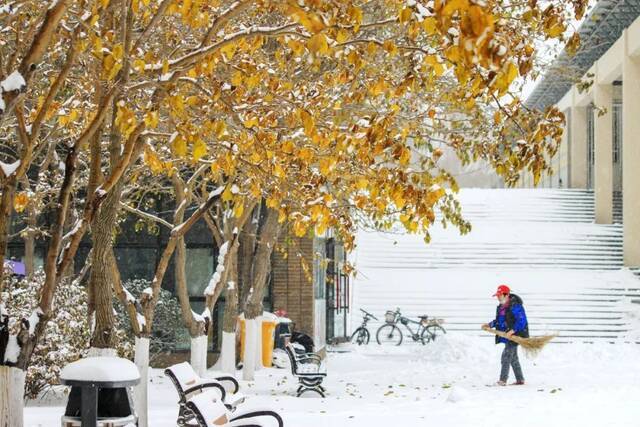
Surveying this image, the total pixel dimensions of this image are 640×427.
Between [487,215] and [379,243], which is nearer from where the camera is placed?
[379,243]

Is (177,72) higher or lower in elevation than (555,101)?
lower

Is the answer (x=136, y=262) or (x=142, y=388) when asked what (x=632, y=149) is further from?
(x=142, y=388)

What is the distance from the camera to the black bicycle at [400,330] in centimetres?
2730

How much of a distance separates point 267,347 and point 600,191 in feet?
82.1

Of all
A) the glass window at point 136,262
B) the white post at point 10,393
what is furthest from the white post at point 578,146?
the white post at point 10,393

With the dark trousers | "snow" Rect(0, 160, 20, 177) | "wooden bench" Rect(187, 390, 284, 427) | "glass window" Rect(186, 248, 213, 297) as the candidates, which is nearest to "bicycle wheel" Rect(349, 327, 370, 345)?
"glass window" Rect(186, 248, 213, 297)

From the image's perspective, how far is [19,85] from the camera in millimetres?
7199

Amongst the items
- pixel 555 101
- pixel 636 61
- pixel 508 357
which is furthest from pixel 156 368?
pixel 555 101

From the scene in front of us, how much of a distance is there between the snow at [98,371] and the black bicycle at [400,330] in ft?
64.0

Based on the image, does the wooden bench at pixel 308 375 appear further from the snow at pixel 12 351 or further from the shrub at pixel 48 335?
the snow at pixel 12 351

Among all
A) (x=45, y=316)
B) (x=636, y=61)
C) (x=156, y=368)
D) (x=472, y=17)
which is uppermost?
(x=636, y=61)

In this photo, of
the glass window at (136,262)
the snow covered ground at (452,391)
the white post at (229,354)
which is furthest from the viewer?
the glass window at (136,262)

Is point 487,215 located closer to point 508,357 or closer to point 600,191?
point 600,191

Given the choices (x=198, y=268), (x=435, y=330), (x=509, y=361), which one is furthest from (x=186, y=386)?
(x=435, y=330)
